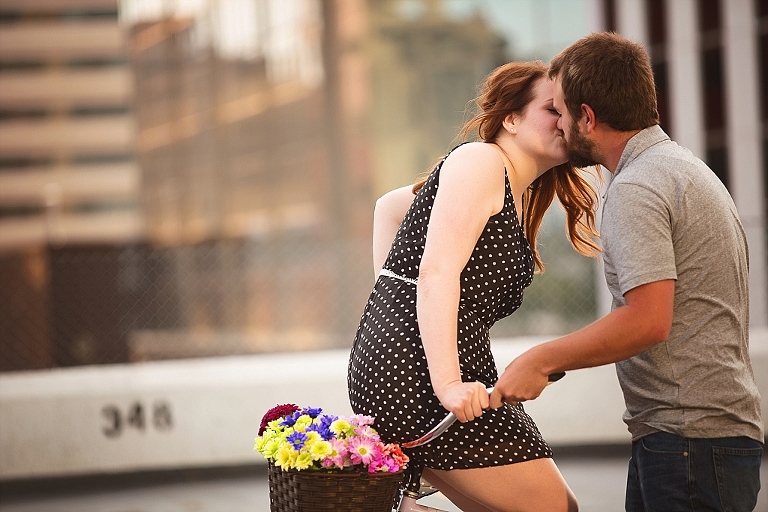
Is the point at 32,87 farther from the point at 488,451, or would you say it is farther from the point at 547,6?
the point at 488,451

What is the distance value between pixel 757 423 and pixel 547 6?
86.2 ft

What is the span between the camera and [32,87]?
27.5 m

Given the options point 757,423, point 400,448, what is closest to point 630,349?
point 757,423

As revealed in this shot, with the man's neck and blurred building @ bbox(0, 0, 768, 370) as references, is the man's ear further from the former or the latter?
blurred building @ bbox(0, 0, 768, 370)

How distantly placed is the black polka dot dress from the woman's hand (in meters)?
0.13

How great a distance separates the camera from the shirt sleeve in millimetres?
2246

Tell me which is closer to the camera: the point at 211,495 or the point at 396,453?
the point at 396,453

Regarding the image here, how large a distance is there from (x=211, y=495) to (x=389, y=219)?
4.65 metres

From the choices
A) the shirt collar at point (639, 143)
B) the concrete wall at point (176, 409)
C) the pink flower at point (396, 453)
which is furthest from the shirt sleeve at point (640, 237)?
the concrete wall at point (176, 409)

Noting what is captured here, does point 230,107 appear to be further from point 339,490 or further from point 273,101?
point 339,490

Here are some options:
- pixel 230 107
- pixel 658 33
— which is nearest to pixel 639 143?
pixel 658 33

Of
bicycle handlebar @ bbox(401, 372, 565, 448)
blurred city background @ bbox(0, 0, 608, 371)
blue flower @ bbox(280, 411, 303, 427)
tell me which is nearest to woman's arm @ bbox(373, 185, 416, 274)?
blue flower @ bbox(280, 411, 303, 427)

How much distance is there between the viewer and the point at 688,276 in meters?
2.36

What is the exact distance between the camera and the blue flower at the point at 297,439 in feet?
8.18
